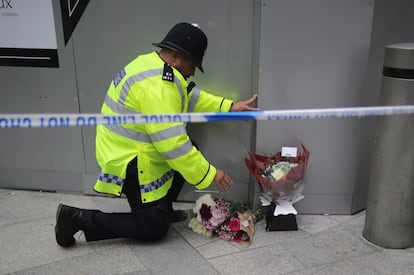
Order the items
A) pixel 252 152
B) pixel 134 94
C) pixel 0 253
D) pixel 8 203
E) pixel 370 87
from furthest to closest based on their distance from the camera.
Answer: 1. pixel 8 203
2. pixel 252 152
3. pixel 370 87
4. pixel 0 253
5. pixel 134 94

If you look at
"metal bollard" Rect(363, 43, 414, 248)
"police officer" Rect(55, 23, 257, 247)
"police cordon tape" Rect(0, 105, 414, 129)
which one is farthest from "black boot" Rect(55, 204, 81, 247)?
"metal bollard" Rect(363, 43, 414, 248)

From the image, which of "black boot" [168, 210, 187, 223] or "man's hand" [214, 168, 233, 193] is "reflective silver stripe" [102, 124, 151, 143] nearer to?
"man's hand" [214, 168, 233, 193]

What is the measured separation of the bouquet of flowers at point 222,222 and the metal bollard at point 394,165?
0.86 metres

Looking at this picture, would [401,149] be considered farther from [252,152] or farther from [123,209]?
[123,209]

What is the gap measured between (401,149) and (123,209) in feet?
7.10

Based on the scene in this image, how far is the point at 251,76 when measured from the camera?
3350mm

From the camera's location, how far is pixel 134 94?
2760 mm

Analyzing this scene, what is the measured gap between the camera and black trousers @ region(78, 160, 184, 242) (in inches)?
118

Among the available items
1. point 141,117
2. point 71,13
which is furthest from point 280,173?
point 71,13

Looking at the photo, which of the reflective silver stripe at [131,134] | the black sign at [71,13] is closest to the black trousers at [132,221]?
the reflective silver stripe at [131,134]

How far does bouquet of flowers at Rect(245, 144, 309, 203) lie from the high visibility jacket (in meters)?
0.50

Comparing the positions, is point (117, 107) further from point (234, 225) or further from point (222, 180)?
point (234, 225)

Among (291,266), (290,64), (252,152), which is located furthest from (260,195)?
(290,64)

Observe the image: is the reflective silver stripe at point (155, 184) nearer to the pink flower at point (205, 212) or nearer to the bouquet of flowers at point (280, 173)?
the pink flower at point (205, 212)
